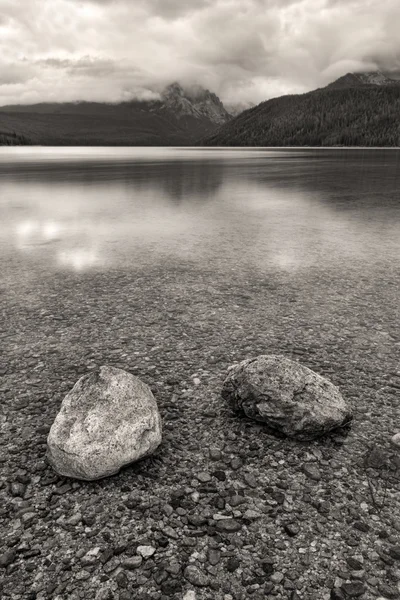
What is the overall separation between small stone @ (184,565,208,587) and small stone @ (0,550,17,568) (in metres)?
1.86

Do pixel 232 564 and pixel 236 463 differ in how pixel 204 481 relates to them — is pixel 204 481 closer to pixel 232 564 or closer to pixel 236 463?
pixel 236 463

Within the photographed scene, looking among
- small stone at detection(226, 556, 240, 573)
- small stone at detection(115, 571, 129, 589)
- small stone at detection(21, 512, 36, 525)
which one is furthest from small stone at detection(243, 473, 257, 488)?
small stone at detection(21, 512, 36, 525)

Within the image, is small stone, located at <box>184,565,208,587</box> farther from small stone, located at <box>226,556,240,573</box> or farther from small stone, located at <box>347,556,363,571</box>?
small stone, located at <box>347,556,363,571</box>

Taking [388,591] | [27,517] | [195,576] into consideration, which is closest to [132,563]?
[195,576]

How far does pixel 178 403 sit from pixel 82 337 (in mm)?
3502

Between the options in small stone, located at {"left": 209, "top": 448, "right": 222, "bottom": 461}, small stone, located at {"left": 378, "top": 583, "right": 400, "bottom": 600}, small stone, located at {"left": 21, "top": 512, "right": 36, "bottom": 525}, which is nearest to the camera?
small stone, located at {"left": 378, "top": 583, "right": 400, "bottom": 600}

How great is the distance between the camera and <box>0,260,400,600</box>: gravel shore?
4445 mm

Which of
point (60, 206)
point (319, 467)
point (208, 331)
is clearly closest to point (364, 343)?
point (208, 331)

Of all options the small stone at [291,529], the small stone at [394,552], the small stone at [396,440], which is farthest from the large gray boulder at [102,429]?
Answer: the small stone at [396,440]

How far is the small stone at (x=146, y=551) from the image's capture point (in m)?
4.66

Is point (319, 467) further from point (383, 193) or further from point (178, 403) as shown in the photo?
point (383, 193)

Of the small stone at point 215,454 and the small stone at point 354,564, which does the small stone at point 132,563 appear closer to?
the small stone at point 215,454

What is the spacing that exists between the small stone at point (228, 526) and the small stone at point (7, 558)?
225 cm

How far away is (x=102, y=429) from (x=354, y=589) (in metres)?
3.41
